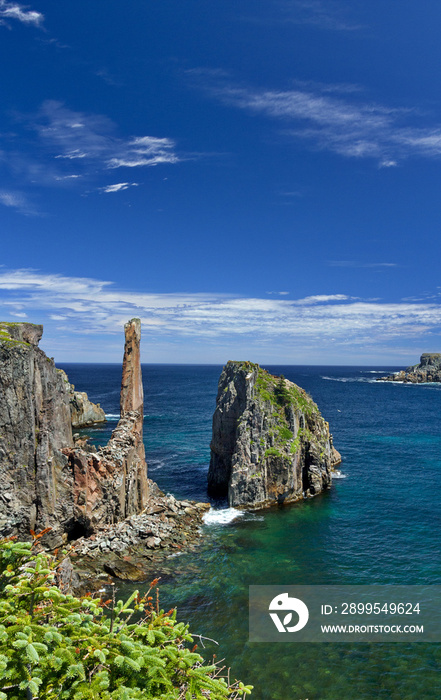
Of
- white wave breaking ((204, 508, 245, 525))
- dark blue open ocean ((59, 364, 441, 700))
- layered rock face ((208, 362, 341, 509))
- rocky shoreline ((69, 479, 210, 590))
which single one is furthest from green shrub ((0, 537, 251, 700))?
layered rock face ((208, 362, 341, 509))

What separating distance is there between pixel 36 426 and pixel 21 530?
7399 mm

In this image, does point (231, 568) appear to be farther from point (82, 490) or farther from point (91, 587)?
point (82, 490)

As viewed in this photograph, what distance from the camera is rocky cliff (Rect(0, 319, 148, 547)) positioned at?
95.5 feet

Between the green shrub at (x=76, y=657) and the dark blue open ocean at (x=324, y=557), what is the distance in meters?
16.5

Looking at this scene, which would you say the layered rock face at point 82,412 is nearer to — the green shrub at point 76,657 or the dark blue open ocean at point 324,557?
the dark blue open ocean at point 324,557

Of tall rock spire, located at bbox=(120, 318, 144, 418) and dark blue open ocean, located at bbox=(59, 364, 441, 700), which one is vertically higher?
tall rock spire, located at bbox=(120, 318, 144, 418)

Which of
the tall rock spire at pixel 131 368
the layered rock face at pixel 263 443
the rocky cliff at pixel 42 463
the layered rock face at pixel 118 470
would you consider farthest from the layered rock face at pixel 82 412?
the rocky cliff at pixel 42 463

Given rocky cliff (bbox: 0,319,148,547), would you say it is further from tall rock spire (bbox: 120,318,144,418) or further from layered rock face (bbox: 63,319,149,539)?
tall rock spire (bbox: 120,318,144,418)

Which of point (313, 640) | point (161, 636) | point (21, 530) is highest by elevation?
point (161, 636)

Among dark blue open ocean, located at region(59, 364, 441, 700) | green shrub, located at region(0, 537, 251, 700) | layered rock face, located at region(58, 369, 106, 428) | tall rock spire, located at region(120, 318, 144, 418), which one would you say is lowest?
dark blue open ocean, located at region(59, 364, 441, 700)

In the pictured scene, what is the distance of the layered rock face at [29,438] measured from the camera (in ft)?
95.0

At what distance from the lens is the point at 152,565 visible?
3400 cm

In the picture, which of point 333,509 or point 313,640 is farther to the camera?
point 333,509

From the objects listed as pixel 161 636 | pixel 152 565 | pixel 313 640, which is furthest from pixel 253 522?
pixel 161 636
